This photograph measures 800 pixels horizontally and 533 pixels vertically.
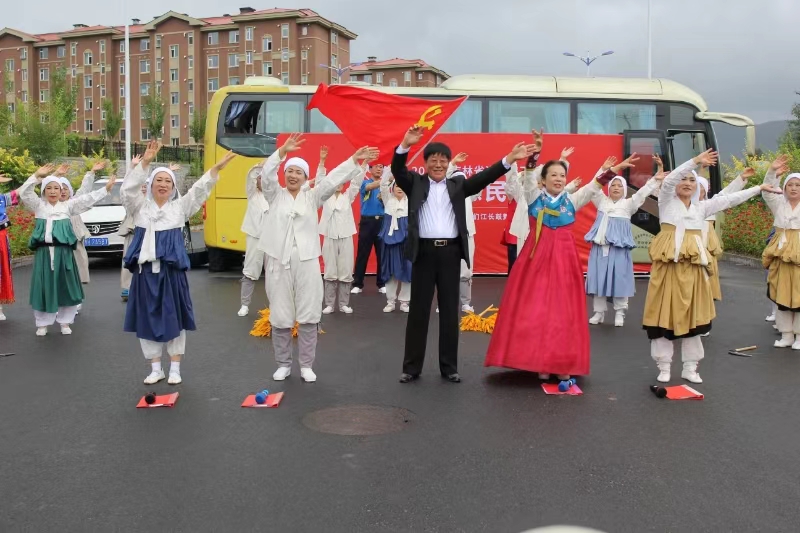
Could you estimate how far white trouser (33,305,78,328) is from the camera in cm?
967

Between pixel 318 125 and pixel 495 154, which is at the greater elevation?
pixel 318 125

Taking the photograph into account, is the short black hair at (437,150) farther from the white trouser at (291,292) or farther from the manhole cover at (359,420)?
the manhole cover at (359,420)

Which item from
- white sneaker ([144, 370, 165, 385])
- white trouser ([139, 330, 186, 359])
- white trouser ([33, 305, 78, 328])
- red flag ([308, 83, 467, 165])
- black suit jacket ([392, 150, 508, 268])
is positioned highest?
red flag ([308, 83, 467, 165])

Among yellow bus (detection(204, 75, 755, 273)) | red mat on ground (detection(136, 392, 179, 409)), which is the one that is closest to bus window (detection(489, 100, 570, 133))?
yellow bus (detection(204, 75, 755, 273))

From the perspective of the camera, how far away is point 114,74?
242 ft

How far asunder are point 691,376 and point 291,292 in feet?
11.8

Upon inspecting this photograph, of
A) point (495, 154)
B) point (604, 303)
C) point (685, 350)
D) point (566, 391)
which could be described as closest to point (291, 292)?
point (566, 391)

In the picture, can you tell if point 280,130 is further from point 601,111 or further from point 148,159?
point 148,159

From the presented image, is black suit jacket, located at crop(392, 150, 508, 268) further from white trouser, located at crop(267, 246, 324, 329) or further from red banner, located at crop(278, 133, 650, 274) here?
red banner, located at crop(278, 133, 650, 274)

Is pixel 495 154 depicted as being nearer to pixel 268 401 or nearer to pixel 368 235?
pixel 368 235

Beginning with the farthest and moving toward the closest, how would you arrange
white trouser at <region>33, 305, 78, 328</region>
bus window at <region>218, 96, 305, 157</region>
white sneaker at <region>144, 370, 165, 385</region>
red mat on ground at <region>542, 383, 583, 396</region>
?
1. bus window at <region>218, 96, 305, 157</region>
2. white trouser at <region>33, 305, 78, 328</region>
3. white sneaker at <region>144, 370, 165, 385</region>
4. red mat on ground at <region>542, 383, 583, 396</region>

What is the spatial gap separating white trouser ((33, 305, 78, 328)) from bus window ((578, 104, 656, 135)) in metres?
10.6

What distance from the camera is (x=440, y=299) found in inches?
283

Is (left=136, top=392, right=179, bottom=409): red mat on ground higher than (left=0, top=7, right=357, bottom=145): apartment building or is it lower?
lower
